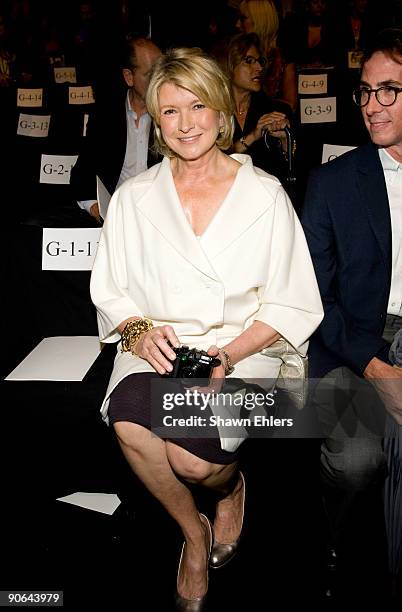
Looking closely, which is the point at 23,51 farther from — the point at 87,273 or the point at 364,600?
the point at 364,600

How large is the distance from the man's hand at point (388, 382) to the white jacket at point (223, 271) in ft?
0.63

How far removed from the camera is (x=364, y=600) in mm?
1972

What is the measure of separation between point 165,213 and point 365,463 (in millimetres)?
856

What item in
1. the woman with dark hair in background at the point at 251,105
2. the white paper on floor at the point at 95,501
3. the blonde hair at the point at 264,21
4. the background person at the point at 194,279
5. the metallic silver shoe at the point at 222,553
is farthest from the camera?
the blonde hair at the point at 264,21

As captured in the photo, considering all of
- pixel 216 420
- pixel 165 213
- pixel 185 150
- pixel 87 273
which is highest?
pixel 185 150

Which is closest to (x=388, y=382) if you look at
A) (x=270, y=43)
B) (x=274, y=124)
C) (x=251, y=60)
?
(x=274, y=124)

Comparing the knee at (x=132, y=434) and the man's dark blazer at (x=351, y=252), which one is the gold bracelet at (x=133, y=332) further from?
the man's dark blazer at (x=351, y=252)

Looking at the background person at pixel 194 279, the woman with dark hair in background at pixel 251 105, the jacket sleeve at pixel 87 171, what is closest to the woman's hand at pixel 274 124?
the woman with dark hair in background at pixel 251 105

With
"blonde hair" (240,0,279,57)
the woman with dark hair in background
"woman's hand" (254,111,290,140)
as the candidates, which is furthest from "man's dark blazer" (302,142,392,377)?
"blonde hair" (240,0,279,57)

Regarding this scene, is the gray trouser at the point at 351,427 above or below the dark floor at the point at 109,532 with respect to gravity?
above

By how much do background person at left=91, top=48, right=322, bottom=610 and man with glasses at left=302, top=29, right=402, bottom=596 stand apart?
0.30 ft

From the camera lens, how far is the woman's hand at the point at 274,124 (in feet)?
10.1

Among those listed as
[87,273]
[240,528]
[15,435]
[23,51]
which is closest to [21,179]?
[87,273]

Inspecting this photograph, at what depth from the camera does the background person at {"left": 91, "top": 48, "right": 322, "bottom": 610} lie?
1.90m
